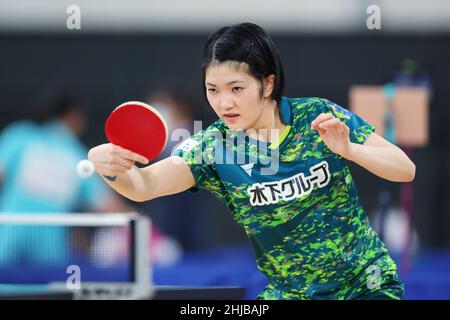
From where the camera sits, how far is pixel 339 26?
404 inches

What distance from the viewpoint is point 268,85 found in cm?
361

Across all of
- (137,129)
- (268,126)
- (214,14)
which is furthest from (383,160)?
(214,14)

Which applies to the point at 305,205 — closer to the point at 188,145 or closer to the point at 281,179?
the point at 281,179

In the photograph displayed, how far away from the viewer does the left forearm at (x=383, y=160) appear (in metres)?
3.34

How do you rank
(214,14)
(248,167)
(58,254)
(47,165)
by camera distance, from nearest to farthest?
(248,167) < (58,254) < (47,165) < (214,14)

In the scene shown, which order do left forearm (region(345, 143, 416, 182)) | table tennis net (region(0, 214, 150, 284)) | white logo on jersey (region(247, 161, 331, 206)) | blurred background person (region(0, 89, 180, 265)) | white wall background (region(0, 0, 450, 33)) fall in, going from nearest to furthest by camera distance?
left forearm (region(345, 143, 416, 182)) → white logo on jersey (region(247, 161, 331, 206)) → table tennis net (region(0, 214, 150, 284)) → blurred background person (region(0, 89, 180, 265)) → white wall background (region(0, 0, 450, 33))

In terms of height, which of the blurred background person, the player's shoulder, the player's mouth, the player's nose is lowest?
the player's mouth

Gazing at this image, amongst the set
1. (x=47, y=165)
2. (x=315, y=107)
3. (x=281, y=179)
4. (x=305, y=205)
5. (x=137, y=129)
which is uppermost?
(x=47, y=165)

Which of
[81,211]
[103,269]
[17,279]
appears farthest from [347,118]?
[81,211]

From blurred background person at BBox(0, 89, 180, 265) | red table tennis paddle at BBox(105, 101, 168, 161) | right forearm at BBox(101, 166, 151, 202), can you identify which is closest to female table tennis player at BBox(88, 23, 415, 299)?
right forearm at BBox(101, 166, 151, 202)

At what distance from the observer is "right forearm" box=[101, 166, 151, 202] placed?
3.49 m

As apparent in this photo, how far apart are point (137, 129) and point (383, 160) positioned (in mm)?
949

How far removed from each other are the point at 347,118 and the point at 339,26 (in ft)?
22.6

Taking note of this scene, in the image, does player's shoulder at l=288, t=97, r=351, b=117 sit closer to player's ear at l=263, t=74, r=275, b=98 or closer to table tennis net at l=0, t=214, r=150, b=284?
player's ear at l=263, t=74, r=275, b=98
